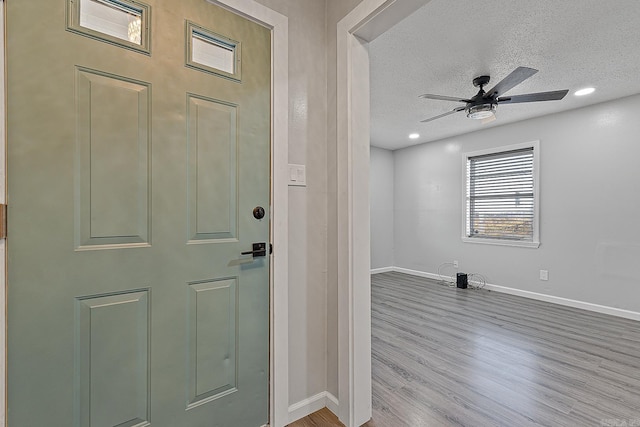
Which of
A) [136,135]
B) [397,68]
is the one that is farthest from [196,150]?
[397,68]

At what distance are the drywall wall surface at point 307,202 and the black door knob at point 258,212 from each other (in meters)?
0.17

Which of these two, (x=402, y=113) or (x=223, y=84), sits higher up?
(x=402, y=113)

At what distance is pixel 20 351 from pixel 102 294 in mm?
264

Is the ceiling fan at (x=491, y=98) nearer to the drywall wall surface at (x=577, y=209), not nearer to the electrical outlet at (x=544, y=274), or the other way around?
the drywall wall surface at (x=577, y=209)

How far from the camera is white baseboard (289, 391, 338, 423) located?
1.62 meters

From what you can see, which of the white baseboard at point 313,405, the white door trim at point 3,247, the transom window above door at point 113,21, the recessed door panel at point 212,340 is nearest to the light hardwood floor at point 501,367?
the white baseboard at point 313,405

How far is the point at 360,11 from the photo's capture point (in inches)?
59.7

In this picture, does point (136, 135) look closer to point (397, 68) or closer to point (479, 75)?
point (397, 68)

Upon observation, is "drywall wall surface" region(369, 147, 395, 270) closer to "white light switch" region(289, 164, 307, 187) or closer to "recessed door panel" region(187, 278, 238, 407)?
"white light switch" region(289, 164, 307, 187)

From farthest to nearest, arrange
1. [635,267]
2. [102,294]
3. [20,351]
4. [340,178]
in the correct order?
1. [635,267]
2. [340,178]
3. [102,294]
4. [20,351]

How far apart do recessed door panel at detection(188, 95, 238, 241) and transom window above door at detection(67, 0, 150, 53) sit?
0.92 ft

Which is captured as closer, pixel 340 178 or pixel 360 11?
pixel 360 11

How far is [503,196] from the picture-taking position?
4.55 meters

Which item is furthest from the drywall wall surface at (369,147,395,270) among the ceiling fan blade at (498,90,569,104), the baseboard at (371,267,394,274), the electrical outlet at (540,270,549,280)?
the ceiling fan blade at (498,90,569,104)
